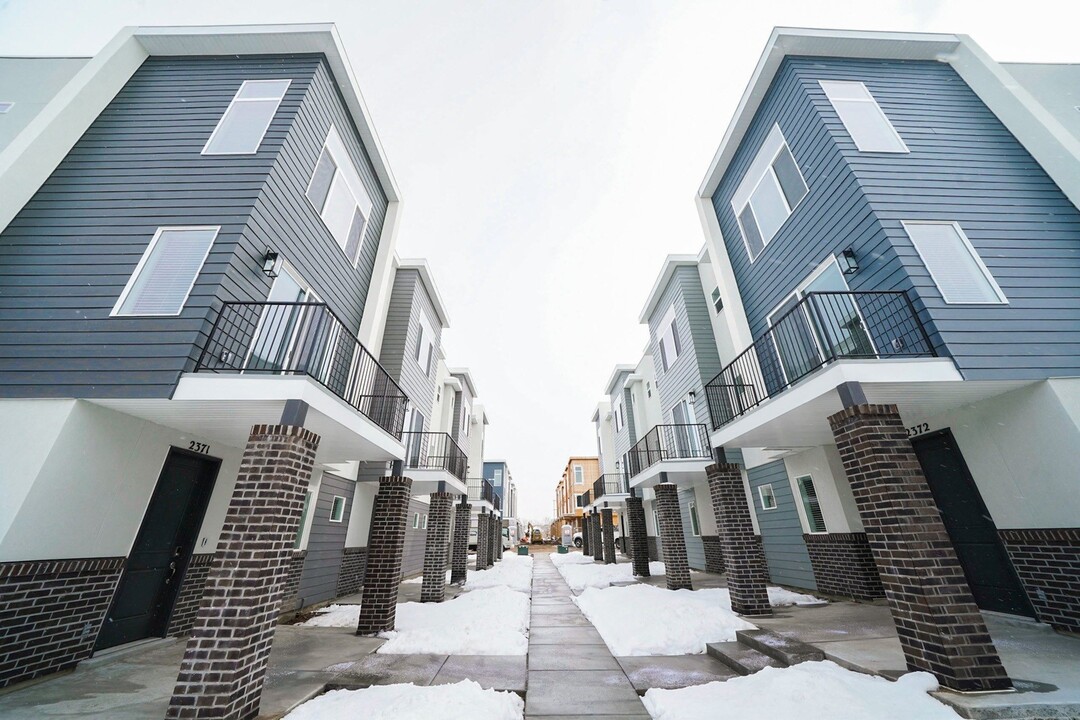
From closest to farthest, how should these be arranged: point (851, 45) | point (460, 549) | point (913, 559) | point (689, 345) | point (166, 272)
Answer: point (913, 559) → point (166, 272) → point (851, 45) → point (689, 345) → point (460, 549)

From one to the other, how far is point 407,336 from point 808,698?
12.4 m

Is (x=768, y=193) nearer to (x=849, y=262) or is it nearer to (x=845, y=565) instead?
(x=849, y=262)

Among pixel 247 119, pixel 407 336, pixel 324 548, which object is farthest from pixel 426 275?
pixel 324 548

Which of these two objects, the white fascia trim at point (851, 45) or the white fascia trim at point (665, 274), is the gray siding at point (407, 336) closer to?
the white fascia trim at point (665, 274)

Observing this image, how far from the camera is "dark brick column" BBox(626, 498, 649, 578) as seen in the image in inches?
612

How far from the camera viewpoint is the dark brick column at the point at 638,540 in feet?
51.0

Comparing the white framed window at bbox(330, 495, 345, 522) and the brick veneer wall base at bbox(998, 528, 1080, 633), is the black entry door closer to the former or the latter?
the white framed window at bbox(330, 495, 345, 522)

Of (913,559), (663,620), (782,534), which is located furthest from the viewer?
(782,534)

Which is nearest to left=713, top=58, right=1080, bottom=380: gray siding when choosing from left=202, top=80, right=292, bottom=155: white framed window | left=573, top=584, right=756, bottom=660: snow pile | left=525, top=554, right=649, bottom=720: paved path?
left=573, top=584, right=756, bottom=660: snow pile

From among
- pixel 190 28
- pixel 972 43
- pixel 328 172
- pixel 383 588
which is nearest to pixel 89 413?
pixel 383 588

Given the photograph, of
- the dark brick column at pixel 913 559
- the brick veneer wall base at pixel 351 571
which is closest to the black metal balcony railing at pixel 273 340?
the dark brick column at pixel 913 559

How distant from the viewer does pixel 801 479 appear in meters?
10.5

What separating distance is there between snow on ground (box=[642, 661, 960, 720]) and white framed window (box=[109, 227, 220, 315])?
8.26 meters

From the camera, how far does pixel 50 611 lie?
524 cm
